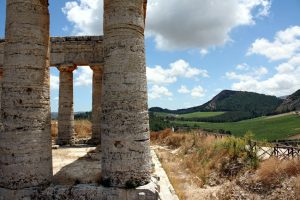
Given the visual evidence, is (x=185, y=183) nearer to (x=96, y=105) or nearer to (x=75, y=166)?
(x=75, y=166)

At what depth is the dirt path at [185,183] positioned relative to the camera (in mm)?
12367

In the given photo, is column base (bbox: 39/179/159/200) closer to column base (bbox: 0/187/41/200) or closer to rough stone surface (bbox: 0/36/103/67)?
column base (bbox: 0/187/41/200)

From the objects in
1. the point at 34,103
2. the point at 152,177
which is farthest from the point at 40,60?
the point at 152,177

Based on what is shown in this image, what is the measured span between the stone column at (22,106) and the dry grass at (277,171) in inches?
365

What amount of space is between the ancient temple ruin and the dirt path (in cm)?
367

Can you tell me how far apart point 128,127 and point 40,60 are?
320 cm

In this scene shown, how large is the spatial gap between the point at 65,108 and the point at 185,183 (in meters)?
7.59

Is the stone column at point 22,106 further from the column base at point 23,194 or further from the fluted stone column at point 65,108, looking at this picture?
the fluted stone column at point 65,108

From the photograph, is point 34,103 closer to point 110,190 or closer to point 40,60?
point 40,60

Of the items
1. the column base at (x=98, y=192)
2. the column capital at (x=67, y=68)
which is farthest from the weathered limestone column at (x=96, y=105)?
the column base at (x=98, y=192)

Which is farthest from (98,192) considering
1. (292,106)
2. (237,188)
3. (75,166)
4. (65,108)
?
(292,106)

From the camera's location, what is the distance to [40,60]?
8.67m

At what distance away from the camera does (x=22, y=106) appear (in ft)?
27.4

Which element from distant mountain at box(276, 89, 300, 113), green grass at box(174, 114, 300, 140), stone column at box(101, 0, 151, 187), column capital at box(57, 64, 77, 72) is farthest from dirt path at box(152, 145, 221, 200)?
distant mountain at box(276, 89, 300, 113)
